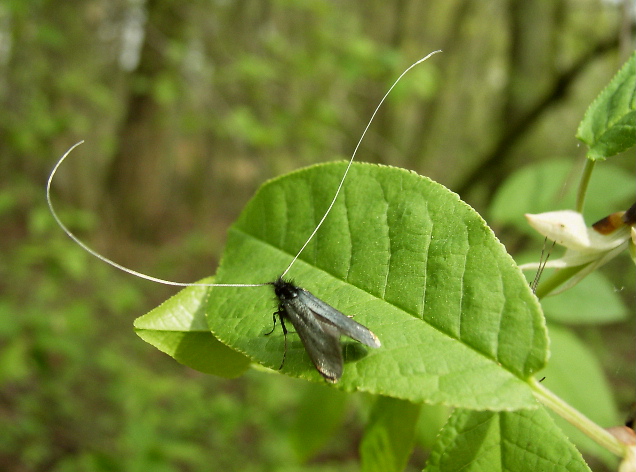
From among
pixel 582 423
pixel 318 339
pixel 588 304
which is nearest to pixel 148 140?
pixel 588 304

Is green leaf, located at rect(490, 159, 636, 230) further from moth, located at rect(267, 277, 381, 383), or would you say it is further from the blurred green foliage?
moth, located at rect(267, 277, 381, 383)

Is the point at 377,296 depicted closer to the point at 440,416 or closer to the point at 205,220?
the point at 440,416

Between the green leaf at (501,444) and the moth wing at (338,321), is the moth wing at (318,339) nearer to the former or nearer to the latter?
the moth wing at (338,321)

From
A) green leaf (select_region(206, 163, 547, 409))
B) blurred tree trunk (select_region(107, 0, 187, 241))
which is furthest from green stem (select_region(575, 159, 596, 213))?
blurred tree trunk (select_region(107, 0, 187, 241))

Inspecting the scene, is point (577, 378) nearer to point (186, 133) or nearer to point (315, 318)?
point (315, 318)

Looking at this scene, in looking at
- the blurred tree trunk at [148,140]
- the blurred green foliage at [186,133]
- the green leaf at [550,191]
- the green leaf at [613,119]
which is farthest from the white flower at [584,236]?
the blurred tree trunk at [148,140]

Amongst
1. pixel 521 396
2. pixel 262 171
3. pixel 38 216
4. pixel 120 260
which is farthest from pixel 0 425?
pixel 521 396
